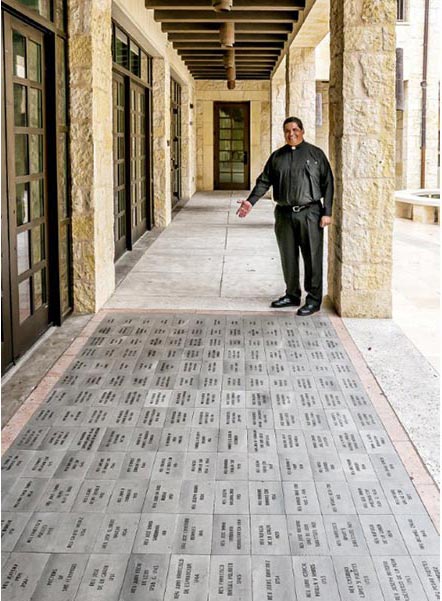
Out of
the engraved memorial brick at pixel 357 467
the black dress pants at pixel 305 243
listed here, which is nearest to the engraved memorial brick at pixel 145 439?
the engraved memorial brick at pixel 357 467

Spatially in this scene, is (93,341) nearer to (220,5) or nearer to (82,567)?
(82,567)

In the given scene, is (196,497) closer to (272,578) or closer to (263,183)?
(272,578)

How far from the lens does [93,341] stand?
461cm

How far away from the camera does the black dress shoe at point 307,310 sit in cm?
527

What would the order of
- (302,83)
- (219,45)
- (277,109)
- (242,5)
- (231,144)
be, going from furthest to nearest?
(231,144) < (277,109) < (219,45) < (302,83) < (242,5)

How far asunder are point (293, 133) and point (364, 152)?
1.67 ft

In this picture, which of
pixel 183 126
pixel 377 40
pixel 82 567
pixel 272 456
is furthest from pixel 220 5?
pixel 183 126

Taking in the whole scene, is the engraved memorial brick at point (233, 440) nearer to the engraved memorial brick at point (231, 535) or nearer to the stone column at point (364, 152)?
the engraved memorial brick at point (231, 535)

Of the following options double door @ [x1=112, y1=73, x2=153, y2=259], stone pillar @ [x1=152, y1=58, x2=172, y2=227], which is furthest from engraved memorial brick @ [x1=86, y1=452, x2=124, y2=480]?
stone pillar @ [x1=152, y1=58, x2=172, y2=227]

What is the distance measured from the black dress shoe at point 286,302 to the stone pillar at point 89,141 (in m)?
1.30

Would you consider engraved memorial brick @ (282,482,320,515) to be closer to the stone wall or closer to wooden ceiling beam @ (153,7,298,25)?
wooden ceiling beam @ (153,7,298,25)

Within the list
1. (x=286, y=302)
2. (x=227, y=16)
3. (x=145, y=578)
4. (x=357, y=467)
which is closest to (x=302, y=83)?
(x=227, y=16)

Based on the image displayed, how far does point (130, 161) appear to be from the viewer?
8352 mm

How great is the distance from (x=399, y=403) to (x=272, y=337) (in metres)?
1.32
